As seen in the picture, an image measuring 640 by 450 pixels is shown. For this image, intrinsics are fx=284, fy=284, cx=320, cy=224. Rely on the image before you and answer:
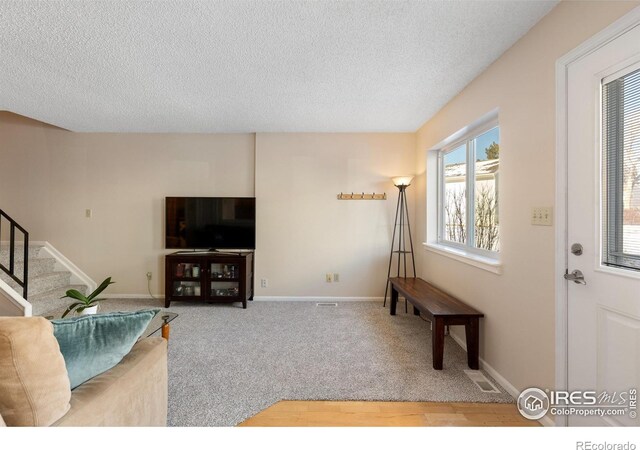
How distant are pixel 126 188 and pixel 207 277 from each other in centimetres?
184

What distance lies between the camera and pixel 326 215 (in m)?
4.05

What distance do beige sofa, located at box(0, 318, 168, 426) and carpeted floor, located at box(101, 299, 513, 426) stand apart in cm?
81

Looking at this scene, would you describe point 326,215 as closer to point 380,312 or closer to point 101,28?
point 380,312

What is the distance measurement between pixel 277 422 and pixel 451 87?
2.97 metres

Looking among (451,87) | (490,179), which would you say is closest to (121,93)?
(451,87)

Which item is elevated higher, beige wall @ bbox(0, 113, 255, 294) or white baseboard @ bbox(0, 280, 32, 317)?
beige wall @ bbox(0, 113, 255, 294)

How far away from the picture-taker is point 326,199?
4.05 metres

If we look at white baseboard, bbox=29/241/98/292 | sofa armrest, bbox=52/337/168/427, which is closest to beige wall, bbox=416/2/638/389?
sofa armrest, bbox=52/337/168/427

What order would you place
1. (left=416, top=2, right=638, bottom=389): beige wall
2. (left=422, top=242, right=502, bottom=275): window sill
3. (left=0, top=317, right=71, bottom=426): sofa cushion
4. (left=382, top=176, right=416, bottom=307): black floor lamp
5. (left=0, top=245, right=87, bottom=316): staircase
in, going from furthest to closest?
(left=382, top=176, right=416, bottom=307): black floor lamp, (left=0, top=245, right=87, bottom=316): staircase, (left=422, top=242, right=502, bottom=275): window sill, (left=416, top=2, right=638, bottom=389): beige wall, (left=0, top=317, right=71, bottom=426): sofa cushion

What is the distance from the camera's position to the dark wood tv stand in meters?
3.73

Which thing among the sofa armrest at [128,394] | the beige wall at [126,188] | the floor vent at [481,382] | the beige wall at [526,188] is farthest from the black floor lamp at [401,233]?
Result: the sofa armrest at [128,394]

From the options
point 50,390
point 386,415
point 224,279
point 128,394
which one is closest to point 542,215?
point 386,415

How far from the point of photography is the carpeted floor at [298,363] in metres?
1.85

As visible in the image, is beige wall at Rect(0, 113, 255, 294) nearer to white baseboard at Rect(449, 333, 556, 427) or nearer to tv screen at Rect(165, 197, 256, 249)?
tv screen at Rect(165, 197, 256, 249)
